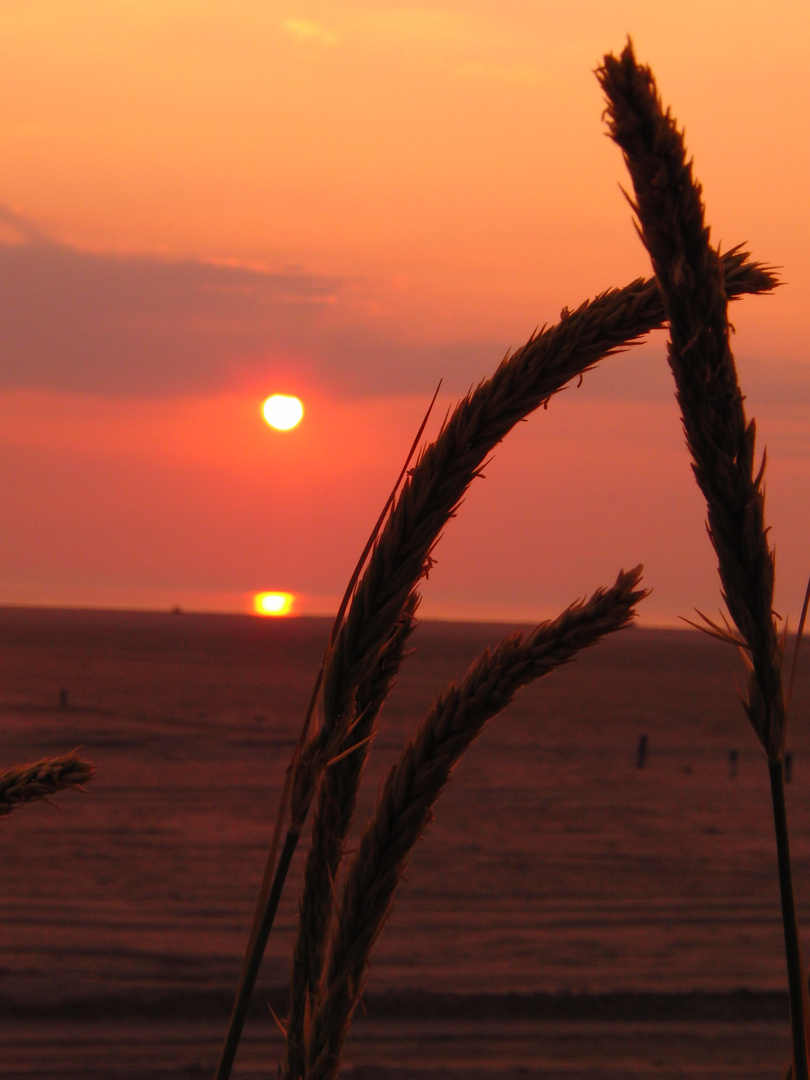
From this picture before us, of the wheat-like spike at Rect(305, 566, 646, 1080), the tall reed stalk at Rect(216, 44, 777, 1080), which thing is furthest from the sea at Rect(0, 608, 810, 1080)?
the tall reed stalk at Rect(216, 44, 777, 1080)

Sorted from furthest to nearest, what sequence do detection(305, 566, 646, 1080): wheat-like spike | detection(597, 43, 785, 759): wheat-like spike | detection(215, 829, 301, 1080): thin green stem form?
detection(305, 566, 646, 1080): wheat-like spike → detection(215, 829, 301, 1080): thin green stem → detection(597, 43, 785, 759): wheat-like spike

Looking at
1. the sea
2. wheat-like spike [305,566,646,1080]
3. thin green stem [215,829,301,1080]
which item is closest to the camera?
thin green stem [215,829,301,1080]

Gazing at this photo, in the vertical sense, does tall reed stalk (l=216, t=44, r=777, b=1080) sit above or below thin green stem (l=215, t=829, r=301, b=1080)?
above

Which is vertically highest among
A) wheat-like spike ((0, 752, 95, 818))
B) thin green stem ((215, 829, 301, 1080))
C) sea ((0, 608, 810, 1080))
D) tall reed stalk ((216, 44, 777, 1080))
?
tall reed stalk ((216, 44, 777, 1080))

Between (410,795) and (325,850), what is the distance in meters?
0.14

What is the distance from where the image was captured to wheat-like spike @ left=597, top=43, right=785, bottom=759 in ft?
2.73

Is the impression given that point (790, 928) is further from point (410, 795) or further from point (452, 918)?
point (452, 918)

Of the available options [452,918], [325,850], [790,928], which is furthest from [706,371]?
[452,918]

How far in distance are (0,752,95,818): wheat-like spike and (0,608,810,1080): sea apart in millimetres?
71

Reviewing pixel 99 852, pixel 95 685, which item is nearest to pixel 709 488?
pixel 99 852

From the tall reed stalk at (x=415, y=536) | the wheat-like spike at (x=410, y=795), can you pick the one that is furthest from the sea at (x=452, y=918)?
the tall reed stalk at (x=415, y=536)

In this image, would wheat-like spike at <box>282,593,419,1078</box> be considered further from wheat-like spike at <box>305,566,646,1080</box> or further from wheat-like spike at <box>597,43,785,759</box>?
wheat-like spike at <box>597,43,785,759</box>

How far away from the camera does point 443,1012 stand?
32.3ft

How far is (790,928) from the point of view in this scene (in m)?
0.88
